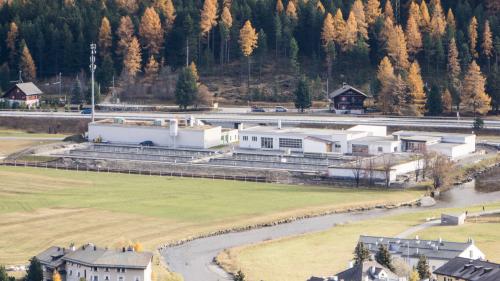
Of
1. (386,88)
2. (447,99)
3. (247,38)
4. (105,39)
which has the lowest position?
(447,99)

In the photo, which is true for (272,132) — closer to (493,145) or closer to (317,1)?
(493,145)

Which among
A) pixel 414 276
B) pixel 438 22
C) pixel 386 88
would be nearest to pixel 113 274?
pixel 414 276

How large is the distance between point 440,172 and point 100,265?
3561 centimetres

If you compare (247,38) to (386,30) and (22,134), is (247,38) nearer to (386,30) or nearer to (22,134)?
(386,30)

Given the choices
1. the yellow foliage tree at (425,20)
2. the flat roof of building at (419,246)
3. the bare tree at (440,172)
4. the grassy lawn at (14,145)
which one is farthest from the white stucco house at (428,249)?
the yellow foliage tree at (425,20)

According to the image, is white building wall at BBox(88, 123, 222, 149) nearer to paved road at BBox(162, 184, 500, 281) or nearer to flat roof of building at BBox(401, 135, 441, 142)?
flat roof of building at BBox(401, 135, 441, 142)

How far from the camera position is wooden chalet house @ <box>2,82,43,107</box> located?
12338cm

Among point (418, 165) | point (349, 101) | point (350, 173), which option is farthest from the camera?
point (349, 101)

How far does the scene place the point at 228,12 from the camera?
12812 cm

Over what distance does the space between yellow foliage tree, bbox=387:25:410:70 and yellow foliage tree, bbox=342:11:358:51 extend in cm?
377

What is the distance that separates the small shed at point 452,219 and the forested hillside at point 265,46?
43.3m

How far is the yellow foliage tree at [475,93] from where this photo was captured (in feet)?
364

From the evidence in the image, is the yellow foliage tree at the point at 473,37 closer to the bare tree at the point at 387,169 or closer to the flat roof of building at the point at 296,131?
the flat roof of building at the point at 296,131

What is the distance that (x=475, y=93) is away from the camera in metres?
111
